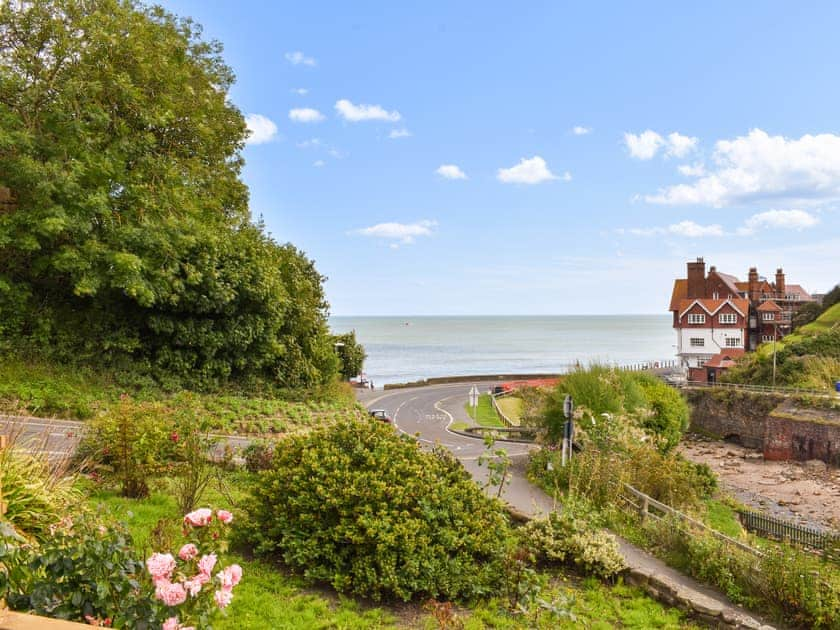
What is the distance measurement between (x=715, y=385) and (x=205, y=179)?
37371 millimetres

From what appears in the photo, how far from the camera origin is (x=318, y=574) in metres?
6.92

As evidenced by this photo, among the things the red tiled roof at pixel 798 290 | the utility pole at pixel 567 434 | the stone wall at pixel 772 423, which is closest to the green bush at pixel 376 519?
the utility pole at pixel 567 434

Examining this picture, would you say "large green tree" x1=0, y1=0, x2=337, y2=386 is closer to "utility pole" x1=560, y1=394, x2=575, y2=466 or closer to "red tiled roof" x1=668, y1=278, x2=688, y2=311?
"utility pole" x1=560, y1=394, x2=575, y2=466

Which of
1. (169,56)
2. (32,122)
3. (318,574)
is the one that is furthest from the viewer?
(169,56)

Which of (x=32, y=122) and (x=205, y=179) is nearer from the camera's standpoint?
(x=32, y=122)

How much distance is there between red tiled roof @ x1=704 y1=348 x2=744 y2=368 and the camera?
50112 mm

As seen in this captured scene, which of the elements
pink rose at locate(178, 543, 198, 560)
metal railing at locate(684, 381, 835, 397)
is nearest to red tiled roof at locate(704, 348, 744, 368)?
metal railing at locate(684, 381, 835, 397)

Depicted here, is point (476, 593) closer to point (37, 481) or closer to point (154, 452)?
point (37, 481)

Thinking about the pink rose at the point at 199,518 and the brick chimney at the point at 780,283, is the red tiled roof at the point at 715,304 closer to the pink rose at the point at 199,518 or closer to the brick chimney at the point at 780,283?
the brick chimney at the point at 780,283

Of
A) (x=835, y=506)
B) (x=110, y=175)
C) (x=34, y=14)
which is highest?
(x=34, y=14)

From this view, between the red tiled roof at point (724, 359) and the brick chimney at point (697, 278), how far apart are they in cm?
797

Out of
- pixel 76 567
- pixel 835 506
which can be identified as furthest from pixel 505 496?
pixel 835 506

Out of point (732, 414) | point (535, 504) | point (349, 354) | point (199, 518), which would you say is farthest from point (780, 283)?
point (199, 518)

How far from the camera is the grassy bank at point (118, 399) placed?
52.4ft
